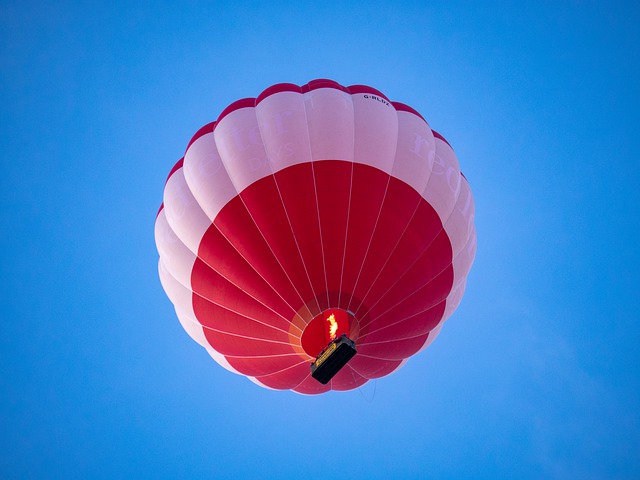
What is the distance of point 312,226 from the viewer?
662 cm

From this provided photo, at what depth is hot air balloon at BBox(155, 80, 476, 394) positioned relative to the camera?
6.63m

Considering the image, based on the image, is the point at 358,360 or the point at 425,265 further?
the point at 358,360

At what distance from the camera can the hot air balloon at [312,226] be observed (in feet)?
21.8

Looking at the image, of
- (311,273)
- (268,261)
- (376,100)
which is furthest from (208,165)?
(376,100)

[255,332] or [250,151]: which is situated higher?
[250,151]

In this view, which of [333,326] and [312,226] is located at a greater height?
[312,226]

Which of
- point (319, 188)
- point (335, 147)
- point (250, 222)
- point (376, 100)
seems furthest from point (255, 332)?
point (376, 100)

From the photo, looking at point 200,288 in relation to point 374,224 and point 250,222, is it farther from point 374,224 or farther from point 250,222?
point 374,224

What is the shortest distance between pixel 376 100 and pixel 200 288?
416 cm

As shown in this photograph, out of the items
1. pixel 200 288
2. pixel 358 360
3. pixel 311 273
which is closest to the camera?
pixel 311 273

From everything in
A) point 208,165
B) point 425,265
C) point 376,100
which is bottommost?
point 208,165

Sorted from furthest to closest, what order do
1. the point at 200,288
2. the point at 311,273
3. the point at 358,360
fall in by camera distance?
the point at 358,360
the point at 200,288
the point at 311,273

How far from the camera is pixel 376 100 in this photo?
7.45 metres

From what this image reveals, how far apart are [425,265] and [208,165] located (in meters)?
3.69
